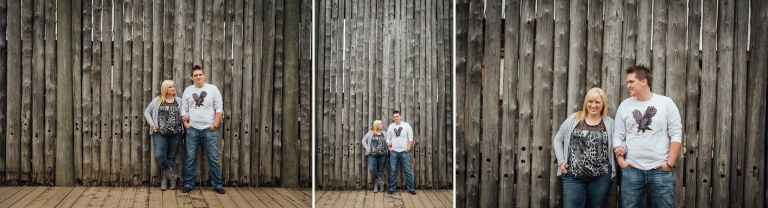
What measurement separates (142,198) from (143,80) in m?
1.30

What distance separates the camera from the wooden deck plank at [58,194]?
571 centimetres

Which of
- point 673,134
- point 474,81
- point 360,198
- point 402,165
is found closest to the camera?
point 673,134

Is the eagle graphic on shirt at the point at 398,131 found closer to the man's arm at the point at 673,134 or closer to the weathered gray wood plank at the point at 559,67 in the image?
the weathered gray wood plank at the point at 559,67

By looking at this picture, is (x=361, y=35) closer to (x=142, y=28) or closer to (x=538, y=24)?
(x=538, y=24)

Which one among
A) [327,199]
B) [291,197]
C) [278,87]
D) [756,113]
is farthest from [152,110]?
[756,113]

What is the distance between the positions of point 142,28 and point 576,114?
436 cm

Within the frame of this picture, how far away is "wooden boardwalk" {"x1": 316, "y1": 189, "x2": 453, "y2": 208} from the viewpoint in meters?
5.23

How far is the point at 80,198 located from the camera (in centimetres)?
607

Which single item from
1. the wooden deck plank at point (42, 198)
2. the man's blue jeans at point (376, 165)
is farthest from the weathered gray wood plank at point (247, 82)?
the wooden deck plank at point (42, 198)

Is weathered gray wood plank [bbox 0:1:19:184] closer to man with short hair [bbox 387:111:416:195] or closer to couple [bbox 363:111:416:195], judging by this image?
couple [bbox 363:111:416:195]

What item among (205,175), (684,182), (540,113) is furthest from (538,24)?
(205,175)

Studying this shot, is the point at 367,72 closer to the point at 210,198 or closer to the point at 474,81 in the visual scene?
the point at 474,81

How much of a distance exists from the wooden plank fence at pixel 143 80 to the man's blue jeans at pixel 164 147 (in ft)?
0.84

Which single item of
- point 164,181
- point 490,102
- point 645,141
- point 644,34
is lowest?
point 164,181
